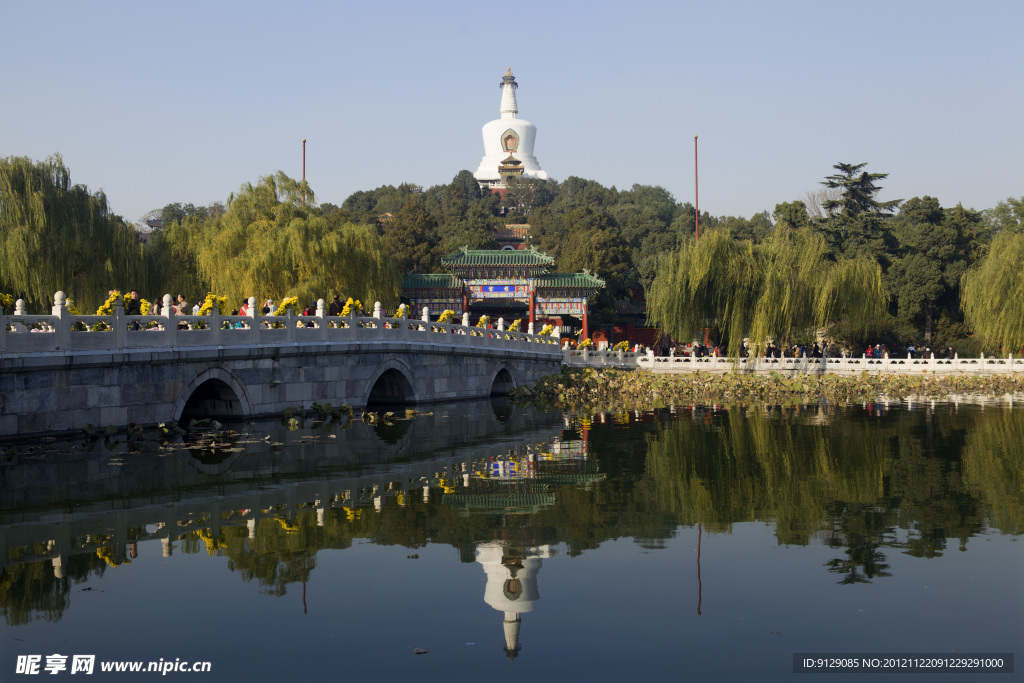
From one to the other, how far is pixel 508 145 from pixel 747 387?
64727mm

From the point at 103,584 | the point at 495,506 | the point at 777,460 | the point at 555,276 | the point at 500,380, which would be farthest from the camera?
the point at 555,276

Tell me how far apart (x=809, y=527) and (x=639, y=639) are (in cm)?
390

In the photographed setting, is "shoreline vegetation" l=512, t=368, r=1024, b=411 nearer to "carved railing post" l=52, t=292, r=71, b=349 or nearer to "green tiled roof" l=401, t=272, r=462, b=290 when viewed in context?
"green tiled roof" l=401, t=272, r=462, b=290

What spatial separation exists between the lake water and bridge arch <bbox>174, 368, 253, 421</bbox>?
2.07m

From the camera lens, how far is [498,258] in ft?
127

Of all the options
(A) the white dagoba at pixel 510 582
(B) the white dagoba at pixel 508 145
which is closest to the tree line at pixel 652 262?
(A) the white dagoba at pixel 510 582

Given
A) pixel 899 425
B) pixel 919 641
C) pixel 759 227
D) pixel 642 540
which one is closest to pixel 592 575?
pixel 642 540

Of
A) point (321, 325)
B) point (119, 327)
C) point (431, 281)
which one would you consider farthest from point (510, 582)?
point (431, 281)

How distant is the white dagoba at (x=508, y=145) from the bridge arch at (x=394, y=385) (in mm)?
67548

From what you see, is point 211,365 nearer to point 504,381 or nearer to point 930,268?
point 504,381

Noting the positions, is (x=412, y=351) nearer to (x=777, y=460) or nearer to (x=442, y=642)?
(x=777, y=460)

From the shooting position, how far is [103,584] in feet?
25.8

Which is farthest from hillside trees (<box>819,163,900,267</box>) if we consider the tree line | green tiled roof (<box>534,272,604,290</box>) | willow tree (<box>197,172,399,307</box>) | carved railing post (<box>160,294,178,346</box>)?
carved railing post (<box>160,294,178,346</box>)

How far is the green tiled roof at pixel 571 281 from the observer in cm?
3828
